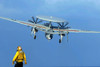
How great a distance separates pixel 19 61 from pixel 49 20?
55929mm

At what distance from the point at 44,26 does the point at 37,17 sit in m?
4.25

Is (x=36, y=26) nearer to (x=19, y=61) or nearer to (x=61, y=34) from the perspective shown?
(x=61, y=34)

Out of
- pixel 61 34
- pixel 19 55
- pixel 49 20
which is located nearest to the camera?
pixel 19 55

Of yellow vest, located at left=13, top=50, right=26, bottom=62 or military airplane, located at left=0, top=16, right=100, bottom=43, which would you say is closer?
yellow vest, located at left=13, top=50, right=26, bottom=62

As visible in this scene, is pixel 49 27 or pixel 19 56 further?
pixel 49 27

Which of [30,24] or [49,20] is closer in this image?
[49,20]

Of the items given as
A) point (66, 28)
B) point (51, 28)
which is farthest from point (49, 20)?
→ point (66, 28)

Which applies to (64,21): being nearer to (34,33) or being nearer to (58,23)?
(58,23)

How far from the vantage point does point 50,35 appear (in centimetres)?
9256

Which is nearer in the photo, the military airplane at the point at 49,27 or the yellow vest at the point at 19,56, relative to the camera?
the yellow vest at the point at 19,56

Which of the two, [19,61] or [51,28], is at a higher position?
[51,28]

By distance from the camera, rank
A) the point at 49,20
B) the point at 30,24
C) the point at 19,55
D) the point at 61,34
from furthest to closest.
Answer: the point at 30,24
the point at 61,34
the point at 49,20
the point at 19,55

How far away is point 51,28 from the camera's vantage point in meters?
94.2

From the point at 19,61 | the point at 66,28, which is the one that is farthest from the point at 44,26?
the point at 19,61
